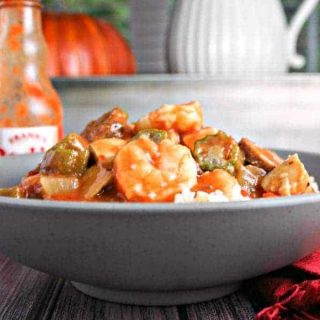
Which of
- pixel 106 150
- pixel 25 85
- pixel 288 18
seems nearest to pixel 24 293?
pixel 106 150

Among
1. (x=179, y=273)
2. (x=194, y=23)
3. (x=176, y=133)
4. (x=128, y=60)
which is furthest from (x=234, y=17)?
(x=179, y=273)

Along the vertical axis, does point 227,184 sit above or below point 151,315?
above

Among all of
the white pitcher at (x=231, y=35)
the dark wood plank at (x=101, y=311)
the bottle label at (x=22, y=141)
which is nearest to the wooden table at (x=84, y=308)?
the dark wood plank at (x=101, y=311)

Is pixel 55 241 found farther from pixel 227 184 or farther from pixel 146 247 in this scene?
pixel 227 184

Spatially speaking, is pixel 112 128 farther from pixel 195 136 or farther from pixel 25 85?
pixel 25 85

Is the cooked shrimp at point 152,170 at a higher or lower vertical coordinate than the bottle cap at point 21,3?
lower

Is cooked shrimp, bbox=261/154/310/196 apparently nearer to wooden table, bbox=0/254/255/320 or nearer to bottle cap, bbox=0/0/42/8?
wooden table, bbox=0/254/255/320

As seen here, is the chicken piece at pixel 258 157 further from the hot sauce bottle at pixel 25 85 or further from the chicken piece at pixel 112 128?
the hot sauce bottle at pixel 25 85
